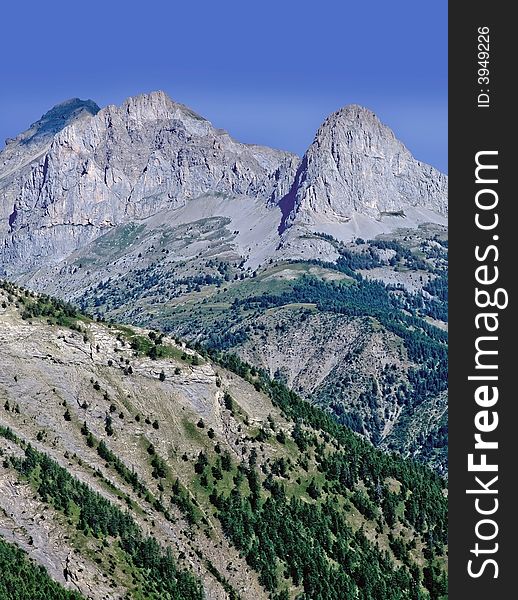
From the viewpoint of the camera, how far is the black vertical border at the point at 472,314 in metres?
50.6

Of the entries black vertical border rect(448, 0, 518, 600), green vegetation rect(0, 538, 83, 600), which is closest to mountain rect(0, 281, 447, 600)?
green vegetation rect(0, 538, 83, 600)

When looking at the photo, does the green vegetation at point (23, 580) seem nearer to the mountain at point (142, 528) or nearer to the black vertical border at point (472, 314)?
the mountain at point (142, 528)

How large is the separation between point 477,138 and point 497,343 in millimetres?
11385

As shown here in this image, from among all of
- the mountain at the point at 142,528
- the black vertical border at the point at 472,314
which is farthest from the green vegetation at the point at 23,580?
the black vertical border at the point at 472,314

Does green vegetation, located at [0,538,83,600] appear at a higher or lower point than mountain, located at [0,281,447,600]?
lower

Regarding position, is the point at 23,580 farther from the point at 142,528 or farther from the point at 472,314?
the point at 472,314

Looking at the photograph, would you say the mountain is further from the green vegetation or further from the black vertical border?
the black vertical border

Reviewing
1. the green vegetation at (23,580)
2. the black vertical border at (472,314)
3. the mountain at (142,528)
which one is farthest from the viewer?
the mountain at (142,528)

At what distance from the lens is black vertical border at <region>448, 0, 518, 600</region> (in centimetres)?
5062

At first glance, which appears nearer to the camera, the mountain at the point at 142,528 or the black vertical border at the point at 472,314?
the black vertical border at the point at 472,314

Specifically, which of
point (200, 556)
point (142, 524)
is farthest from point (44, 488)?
point (200, 556)

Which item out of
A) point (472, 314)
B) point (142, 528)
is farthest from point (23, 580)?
point (472, 314)

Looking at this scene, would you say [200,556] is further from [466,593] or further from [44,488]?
[466,593]

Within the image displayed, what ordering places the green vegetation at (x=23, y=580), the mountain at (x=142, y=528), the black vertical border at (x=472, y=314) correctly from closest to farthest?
1. the black vertical border at (x=472, y=314)
2. the green vegetation at (x=23, y=580)
3. the mountain at (x=142, y=528)
